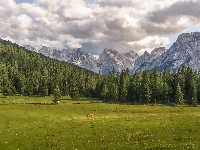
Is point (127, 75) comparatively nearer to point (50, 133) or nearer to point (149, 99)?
point (149, 99)

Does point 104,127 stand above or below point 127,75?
below

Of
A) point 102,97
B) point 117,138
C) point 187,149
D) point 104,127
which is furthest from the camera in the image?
point 102,97

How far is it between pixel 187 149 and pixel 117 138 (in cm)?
1383

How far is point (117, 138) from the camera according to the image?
41.2 meters

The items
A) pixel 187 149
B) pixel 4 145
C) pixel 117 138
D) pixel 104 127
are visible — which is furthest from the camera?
pixel 104 127

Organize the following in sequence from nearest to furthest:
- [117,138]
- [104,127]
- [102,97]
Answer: [117,138]
[104,127]
[102,97]

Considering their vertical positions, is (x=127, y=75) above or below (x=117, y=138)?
above

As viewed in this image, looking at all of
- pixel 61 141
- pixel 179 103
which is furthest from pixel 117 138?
pixel 179 103

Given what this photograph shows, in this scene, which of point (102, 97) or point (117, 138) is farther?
point (102, 97)

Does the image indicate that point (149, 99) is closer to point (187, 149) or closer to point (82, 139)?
point (82, 139)

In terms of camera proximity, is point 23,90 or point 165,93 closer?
point 165,93

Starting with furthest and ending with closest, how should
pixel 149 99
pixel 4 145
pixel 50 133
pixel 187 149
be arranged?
pixel 149 99 < pixel 50 133 < pixel 4 145 < pixel 187 149

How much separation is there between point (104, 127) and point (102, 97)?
127924 millimetres

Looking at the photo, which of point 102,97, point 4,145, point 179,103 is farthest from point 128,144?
point 102,97
